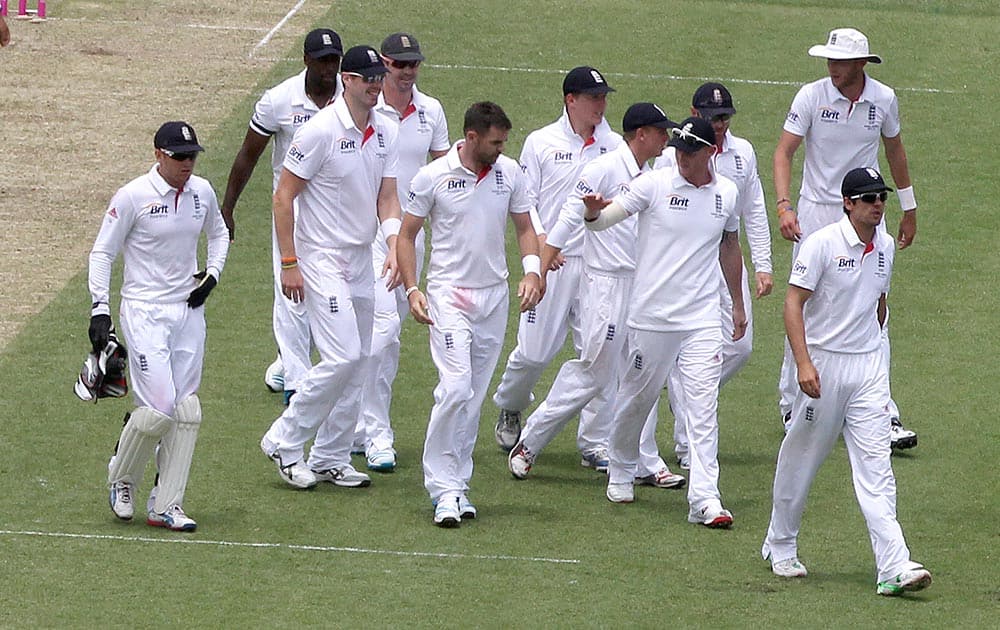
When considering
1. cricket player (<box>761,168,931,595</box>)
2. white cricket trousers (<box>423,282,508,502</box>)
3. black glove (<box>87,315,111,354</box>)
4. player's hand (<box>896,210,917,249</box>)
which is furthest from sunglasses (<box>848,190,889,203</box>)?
black glove (<box>87,315,111,354</box>)

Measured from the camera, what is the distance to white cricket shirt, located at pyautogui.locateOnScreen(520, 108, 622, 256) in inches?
474

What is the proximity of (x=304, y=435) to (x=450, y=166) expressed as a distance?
1762 mm

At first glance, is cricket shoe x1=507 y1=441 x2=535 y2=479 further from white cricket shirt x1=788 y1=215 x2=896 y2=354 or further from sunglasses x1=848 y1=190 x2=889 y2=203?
sunglasses x1=848 y1=190 x2=889 y2=203

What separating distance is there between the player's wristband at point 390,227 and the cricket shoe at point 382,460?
1.39m

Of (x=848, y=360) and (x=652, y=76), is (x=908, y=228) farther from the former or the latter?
(x=652, y=76)

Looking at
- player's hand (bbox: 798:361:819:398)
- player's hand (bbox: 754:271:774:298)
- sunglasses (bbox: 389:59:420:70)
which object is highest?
sunglasses (bbox: 389:59:420:70)

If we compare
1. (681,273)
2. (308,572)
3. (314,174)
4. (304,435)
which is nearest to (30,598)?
(308,572)

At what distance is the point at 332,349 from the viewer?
36.7 ft

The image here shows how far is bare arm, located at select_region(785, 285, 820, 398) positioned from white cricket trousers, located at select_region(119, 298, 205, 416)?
125 inches

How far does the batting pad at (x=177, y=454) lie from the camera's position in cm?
1054

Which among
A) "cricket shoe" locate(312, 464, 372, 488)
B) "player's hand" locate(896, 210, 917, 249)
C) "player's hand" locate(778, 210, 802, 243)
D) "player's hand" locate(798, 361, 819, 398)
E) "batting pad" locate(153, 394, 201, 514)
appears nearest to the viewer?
"player's hand" locate(798, 361, 819, 398)

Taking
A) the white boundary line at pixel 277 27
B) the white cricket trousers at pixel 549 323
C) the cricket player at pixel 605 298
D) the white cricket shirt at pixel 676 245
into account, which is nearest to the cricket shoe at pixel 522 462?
the cricket player at pixel 605 298

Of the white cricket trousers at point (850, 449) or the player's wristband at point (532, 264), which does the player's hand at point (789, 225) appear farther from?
the white cricket trousers at point (850, 449)

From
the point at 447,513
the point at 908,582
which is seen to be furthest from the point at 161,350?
the point at 908,582
